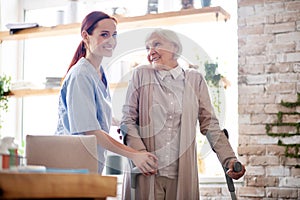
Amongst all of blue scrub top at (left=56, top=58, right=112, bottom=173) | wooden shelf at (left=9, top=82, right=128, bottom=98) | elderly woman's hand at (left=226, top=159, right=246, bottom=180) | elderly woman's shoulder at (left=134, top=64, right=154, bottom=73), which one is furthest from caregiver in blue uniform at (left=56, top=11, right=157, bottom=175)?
wooden shelf at (left=9, top=82, right=128, bottom=98)

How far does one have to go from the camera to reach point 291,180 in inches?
147

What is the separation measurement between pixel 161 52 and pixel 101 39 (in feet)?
1.09

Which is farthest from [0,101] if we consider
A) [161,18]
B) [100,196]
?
[100,196]

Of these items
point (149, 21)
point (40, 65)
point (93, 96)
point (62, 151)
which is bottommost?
point (62, 151)

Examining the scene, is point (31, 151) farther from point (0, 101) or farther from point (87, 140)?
point (0, 101)

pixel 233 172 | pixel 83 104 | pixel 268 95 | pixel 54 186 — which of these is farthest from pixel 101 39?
pixel 54 186

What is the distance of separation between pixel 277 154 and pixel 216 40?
39.2 inches

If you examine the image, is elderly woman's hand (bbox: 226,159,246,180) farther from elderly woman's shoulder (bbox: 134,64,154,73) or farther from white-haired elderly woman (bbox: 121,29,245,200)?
elderly woman's shoulder (bbox: 134,64,154,73)

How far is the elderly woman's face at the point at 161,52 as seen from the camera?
10.6 feet

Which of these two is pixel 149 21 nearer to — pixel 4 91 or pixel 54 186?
pixel 4 91

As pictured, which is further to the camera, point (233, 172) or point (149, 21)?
point (149, 21)

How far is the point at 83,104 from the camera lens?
3064mm

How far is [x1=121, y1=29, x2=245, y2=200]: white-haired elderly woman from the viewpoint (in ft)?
10.2

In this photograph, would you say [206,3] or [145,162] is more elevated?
[206,3]
